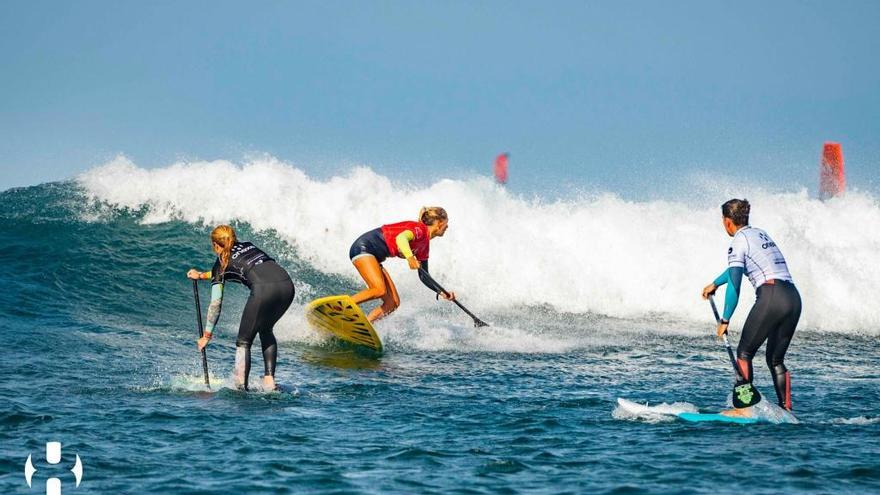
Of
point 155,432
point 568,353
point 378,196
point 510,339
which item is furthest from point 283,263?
point 155,432

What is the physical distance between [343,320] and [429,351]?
3.64 ft

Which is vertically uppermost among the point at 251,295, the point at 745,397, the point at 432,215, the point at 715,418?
the point at 432,215

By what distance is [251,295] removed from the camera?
851 cm

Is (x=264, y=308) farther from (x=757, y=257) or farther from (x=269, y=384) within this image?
(x=757, y=257)

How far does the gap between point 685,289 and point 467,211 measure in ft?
15.3

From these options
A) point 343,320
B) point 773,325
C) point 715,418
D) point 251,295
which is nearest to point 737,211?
point 773,325

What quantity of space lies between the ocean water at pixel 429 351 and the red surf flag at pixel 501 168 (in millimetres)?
10152

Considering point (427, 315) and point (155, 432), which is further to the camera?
point (427, 315)

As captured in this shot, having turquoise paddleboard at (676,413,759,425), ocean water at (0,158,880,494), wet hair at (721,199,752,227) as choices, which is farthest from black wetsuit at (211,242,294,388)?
wet hair at (721,199,752,227)

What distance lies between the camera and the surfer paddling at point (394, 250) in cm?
1091

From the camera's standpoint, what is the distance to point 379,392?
28.7 feet

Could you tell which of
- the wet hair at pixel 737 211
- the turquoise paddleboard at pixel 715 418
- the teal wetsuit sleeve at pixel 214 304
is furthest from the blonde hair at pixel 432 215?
the turquoise paddleboard at pixel 715 418

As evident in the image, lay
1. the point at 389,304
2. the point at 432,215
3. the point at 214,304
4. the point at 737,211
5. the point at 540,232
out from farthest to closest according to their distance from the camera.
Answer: the point at 540,232 < the point at 389,304 < the point at 432,215 < the point at 214,304 < the point at 737,211

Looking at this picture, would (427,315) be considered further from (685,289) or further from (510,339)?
(685,289)
